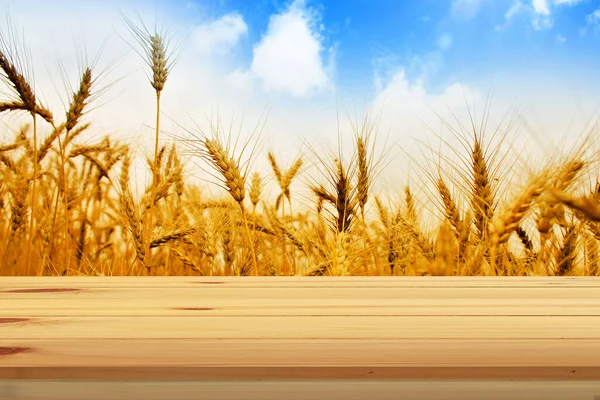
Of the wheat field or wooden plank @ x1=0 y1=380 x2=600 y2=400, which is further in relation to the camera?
the wheat field

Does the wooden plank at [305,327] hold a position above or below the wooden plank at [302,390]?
above

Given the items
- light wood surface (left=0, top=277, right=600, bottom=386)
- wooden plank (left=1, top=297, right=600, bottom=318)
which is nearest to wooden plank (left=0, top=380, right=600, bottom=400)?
light wood surface (left=0, top=277, right=600, bottom=386)

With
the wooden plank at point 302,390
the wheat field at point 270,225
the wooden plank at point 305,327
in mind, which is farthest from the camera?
the wheat field at point 270,225

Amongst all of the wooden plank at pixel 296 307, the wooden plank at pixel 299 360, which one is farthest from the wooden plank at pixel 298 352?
the wooden plank at pixel 296 307

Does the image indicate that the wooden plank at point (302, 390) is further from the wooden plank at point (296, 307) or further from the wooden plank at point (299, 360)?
the wooden plank at point (296, 307)

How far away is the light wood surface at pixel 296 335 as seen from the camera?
48cm

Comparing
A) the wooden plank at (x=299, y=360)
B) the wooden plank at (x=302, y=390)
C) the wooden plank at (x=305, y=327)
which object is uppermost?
the wooden plank at (x=305, y=327)

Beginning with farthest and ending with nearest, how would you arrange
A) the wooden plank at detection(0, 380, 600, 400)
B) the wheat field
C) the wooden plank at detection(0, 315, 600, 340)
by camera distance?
the wheat field → the wooden plank at detection(0, 315, 600, 340) → the wooden plank at detection(0, 380, 600, 400)

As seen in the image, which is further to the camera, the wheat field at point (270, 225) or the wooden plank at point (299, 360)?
the wheat field at point (270, 225)

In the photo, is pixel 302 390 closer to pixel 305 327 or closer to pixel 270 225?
pixel 305 327

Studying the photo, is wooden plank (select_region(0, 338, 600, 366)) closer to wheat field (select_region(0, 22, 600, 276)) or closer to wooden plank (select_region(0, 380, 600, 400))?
wooden plank (select_region(0, 380, 600, 400))

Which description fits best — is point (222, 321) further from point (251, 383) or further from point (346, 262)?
point (346, 262)

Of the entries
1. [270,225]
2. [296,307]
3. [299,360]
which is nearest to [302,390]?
[299,360]

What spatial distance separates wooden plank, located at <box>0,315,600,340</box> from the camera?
1.83ft
